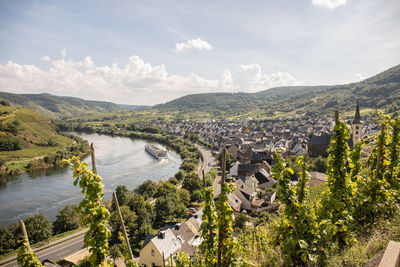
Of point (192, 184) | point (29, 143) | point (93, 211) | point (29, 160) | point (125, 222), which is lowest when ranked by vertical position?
point (192, 184)

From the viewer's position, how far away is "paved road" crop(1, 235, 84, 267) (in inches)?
885

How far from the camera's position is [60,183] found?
151ft

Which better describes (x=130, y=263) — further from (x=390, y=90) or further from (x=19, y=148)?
(x=390, y=90)

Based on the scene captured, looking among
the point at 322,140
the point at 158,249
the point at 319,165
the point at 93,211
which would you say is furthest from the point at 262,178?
the point at 93,211

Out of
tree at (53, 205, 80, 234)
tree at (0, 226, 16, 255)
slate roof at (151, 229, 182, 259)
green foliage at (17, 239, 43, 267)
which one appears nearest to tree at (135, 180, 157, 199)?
tree at (53, 205, 80, 234)

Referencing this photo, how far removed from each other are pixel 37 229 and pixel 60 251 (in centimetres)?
424

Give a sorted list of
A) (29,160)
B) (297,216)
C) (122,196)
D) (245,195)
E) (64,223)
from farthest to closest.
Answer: (29,160)
(245,195)
(122,196)
(64,223)
(297,216)

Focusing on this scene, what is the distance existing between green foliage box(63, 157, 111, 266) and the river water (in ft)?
112

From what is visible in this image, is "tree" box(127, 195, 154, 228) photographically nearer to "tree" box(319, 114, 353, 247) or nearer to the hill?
"tree" box(319, 114, 353, 247)

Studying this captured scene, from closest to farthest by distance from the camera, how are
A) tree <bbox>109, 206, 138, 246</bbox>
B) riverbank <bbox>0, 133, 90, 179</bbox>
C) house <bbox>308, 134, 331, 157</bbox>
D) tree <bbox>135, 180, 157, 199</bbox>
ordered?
1. tree <bbox>109, 206, 138, 246</bbox>
2. tree <bbox>135, 180, 157, 199</bbox>
3. house <bbox>308, 134, 331, 157</bbox>
4. riverbank <bbox>0, 133, 90, 179</bbox>

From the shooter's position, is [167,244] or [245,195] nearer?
[167,244]

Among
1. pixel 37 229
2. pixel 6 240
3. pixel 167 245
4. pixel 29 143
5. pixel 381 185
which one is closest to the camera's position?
pixel 381 185

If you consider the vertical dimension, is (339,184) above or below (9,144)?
above

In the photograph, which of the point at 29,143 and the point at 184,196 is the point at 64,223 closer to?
the point at 184,196
